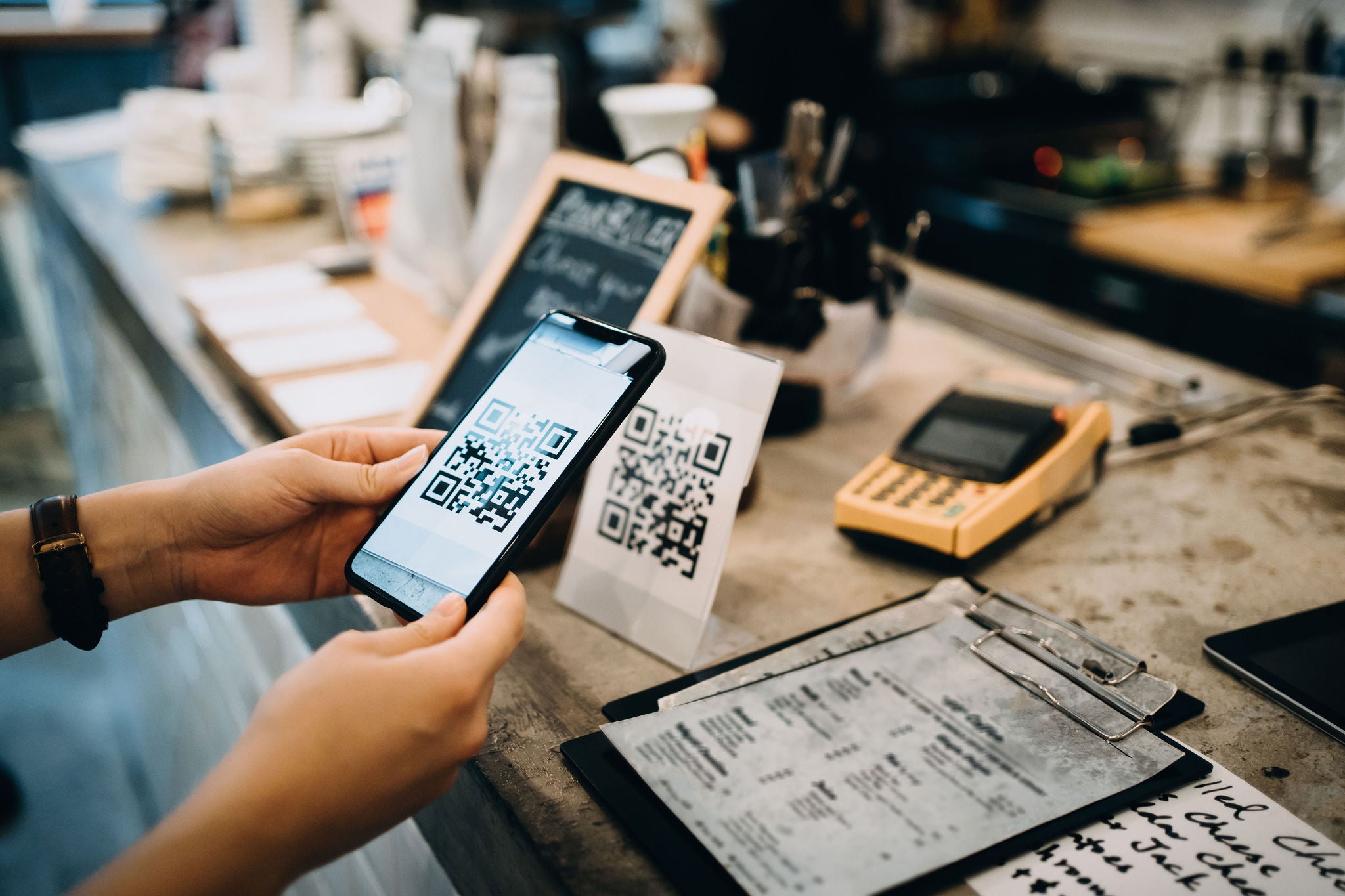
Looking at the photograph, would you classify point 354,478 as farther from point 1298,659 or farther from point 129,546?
point 1298,659

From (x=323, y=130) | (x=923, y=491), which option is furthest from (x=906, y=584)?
(x=323, y=130)

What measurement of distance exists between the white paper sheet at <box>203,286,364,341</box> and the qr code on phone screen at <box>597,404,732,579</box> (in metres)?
0.84

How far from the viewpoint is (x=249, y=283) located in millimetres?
1701

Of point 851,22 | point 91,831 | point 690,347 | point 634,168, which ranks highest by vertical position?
point 851,22

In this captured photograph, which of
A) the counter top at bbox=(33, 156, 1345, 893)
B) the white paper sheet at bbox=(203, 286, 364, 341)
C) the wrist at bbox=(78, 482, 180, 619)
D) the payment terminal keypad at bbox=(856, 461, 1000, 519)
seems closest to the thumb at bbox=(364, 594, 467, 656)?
the counter top at bbox=(33, 156, 1345, 893)

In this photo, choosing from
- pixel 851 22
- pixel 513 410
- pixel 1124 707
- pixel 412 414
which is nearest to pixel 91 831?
pixel 412 414

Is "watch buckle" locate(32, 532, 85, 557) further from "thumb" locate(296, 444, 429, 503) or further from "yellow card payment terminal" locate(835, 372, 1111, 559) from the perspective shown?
"yellow card payment terminal" locate(835, 372, 1111, 559)

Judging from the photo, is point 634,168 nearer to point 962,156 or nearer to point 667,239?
point 667,239

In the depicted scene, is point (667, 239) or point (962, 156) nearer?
point (667, 239)

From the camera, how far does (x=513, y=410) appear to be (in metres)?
0.79

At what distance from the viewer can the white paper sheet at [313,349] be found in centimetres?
132

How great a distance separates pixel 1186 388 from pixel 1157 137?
222cm

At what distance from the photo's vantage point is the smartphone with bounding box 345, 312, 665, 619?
2.36ft

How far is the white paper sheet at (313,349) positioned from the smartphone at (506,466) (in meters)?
0.61
